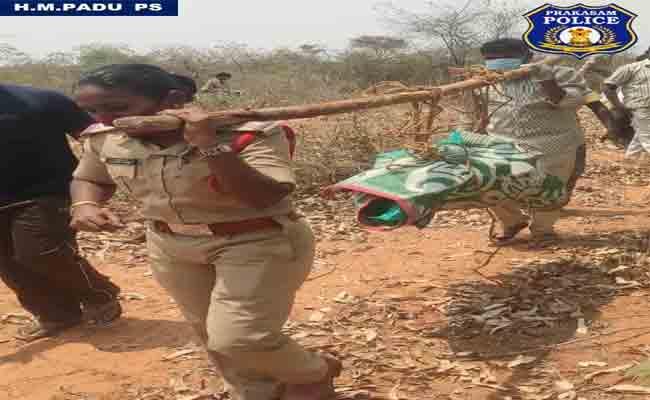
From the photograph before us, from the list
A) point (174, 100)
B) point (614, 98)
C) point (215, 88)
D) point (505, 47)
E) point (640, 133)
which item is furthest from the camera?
point (215, 88)

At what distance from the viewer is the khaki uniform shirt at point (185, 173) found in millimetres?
2428

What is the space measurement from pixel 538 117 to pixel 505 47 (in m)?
0.58

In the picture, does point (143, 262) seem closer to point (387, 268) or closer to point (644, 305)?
point (387, 268)

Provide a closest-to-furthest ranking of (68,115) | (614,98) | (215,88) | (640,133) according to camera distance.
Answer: (68,115) < (640,133) < (614,98) < (215,88)

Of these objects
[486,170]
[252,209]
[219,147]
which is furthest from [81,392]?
[486,170]

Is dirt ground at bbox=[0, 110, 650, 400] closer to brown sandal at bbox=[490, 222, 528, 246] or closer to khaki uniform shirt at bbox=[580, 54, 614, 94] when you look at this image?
brown sandal at bbox=[490, 222, 528, 246]

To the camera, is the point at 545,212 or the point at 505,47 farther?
the point at 545,212

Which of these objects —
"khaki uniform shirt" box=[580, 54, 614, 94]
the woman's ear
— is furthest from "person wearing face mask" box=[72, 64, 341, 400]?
"khaki uniform shirt" box=[580, 54, 614, 94]

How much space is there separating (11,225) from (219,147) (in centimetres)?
228

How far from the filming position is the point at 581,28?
9.49 metres

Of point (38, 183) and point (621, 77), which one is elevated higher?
point (621, 77)

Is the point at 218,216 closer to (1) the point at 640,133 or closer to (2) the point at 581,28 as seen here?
(1) the point at 640,133

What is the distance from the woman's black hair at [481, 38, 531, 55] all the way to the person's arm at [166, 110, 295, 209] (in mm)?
2927

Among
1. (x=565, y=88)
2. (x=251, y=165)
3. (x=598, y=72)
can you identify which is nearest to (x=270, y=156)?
(x=251, y=165)
